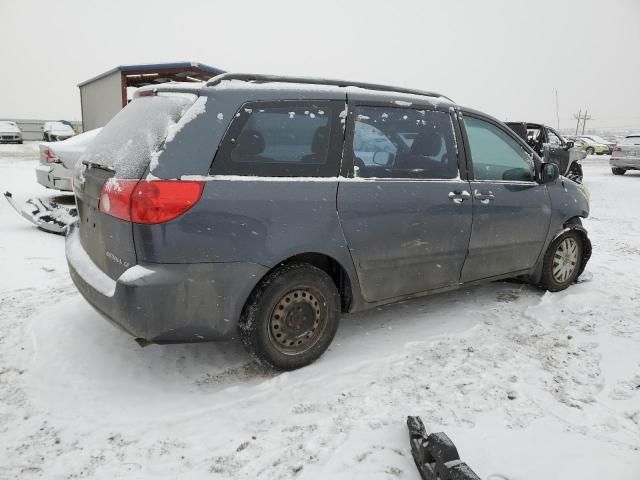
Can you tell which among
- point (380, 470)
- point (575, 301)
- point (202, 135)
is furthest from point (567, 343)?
point (202, 135)

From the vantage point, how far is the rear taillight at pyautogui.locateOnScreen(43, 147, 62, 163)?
729 centimetres

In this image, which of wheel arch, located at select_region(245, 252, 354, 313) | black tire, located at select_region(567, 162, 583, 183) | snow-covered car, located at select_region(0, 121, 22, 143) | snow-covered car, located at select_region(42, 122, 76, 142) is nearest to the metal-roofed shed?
snow-covered car, located at select_region(42, 122, 76, 142)

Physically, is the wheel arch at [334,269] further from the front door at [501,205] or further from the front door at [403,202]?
the front door at [501,205]

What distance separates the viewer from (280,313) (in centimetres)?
290

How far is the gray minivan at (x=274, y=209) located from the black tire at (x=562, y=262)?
1092mm

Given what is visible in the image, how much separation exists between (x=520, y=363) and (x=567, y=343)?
61 cm

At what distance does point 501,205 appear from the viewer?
3869 mm

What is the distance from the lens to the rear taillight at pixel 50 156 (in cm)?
729

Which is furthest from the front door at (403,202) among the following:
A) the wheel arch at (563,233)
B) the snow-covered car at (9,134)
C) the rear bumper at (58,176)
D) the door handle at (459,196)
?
the snow-covered car at (9,134)


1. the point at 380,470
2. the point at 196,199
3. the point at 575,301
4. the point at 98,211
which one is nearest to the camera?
the point at 380,470

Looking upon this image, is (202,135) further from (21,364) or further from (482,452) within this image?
(482,452)

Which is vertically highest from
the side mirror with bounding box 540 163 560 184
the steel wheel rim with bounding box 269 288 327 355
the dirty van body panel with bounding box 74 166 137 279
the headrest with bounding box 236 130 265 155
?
the headrest with bounding box 236 130 265 155

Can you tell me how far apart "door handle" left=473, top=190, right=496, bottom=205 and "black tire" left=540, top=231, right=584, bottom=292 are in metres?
1.17

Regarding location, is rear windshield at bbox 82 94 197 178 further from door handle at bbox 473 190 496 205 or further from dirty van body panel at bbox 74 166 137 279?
door handle at bbox 473 190 496 205
